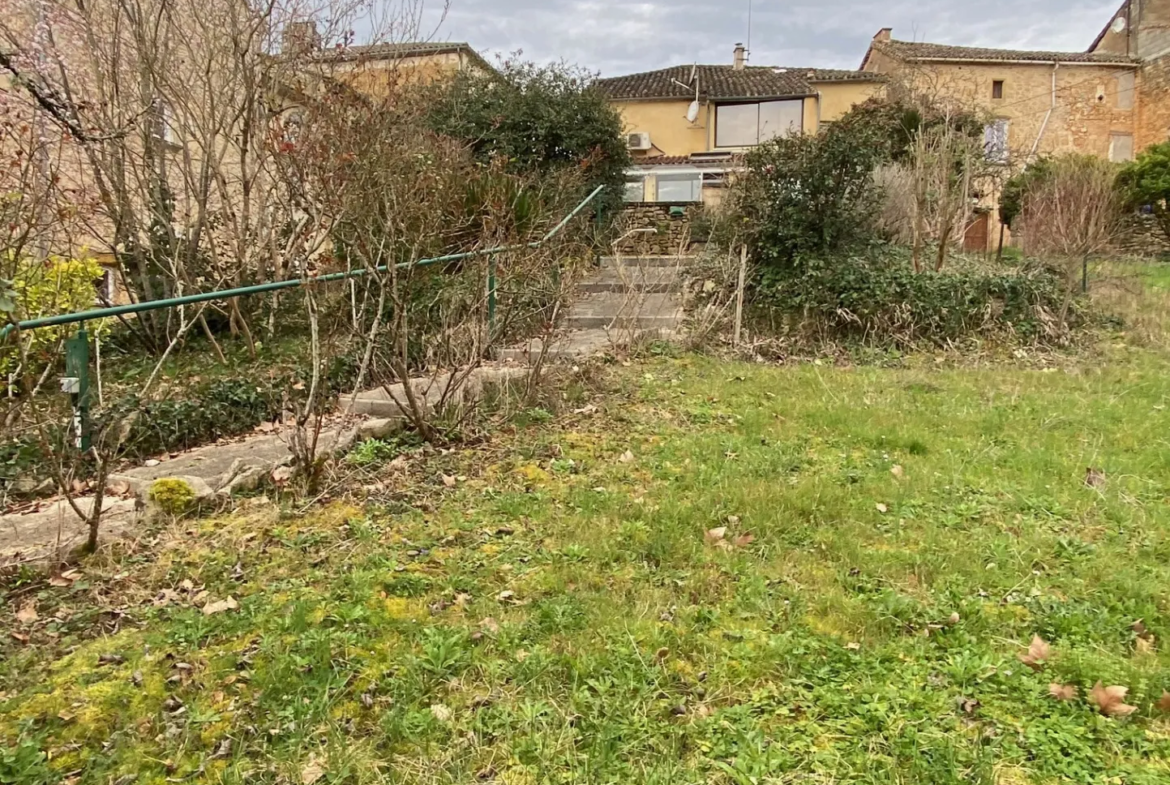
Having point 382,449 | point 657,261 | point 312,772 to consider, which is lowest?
point 312,772

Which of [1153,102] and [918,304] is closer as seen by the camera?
[918,304]

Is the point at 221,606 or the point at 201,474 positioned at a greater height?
the point at 201,474

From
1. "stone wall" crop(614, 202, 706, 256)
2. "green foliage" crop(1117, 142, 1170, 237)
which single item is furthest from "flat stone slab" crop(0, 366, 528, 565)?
"green foliage" crop(1117, 142, 1170, 237)

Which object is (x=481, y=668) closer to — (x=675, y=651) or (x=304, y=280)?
(x=675, y=651)

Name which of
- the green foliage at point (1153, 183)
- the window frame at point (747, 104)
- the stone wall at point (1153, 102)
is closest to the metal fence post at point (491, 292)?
the green foliage at point (1153, 183)

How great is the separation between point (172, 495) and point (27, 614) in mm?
935

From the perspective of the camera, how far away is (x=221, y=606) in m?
2.79

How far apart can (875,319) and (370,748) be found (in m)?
7.85

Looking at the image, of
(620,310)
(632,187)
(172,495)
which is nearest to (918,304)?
(620,310)

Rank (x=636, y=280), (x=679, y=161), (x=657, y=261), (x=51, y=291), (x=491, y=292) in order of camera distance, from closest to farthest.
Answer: (x=491, y=292) < (x=51, y=291) < (x=636, y=280) < (x=657, y=261) < (x=679, y=161)

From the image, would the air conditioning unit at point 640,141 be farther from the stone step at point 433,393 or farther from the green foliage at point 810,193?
the stone step at point 433,393

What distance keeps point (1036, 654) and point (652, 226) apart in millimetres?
11762

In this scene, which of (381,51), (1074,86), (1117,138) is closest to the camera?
(381,51)

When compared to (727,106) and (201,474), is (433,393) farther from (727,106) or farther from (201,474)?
(727,106)
